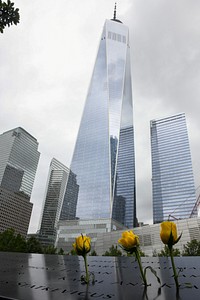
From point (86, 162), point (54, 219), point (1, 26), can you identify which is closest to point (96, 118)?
point (86, 162)

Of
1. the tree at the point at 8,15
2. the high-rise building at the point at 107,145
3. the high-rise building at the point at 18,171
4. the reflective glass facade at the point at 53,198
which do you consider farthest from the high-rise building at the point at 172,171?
the tree at the point at 8,15

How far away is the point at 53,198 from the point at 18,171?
35.8 metres

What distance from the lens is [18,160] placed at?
553ft

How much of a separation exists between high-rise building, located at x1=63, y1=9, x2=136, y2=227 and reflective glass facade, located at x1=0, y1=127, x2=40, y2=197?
62668mm

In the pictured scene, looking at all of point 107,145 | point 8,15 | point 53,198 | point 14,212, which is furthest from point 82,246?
point 53,198

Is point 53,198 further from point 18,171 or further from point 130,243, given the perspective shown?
point 130,243

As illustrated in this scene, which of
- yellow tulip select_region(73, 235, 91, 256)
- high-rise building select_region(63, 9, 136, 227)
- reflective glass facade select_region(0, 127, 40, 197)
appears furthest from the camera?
reflective glass facade select_region(0, 127, 40, 197)

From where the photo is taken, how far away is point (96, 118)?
12462 centimetres

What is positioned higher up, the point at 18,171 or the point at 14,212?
the point at 18,171

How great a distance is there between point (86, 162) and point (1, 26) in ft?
377

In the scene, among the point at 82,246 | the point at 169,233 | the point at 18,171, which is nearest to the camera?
the point at 169,233

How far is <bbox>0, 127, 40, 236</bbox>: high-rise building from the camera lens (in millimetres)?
125125

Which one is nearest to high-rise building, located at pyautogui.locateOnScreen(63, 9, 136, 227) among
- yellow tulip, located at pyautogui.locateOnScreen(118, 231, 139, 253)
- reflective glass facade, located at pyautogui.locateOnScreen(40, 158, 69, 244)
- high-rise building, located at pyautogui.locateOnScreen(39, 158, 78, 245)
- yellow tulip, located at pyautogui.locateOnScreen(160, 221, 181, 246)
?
high-rise building, located at pyautogui.locateOnScreen(39, 158, 78, 245)

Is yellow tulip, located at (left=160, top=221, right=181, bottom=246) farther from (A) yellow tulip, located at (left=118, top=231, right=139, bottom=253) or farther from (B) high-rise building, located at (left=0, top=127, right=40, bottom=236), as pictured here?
(B) high-rise building, located at (left=0, top=127, right=40, bottom=236)
